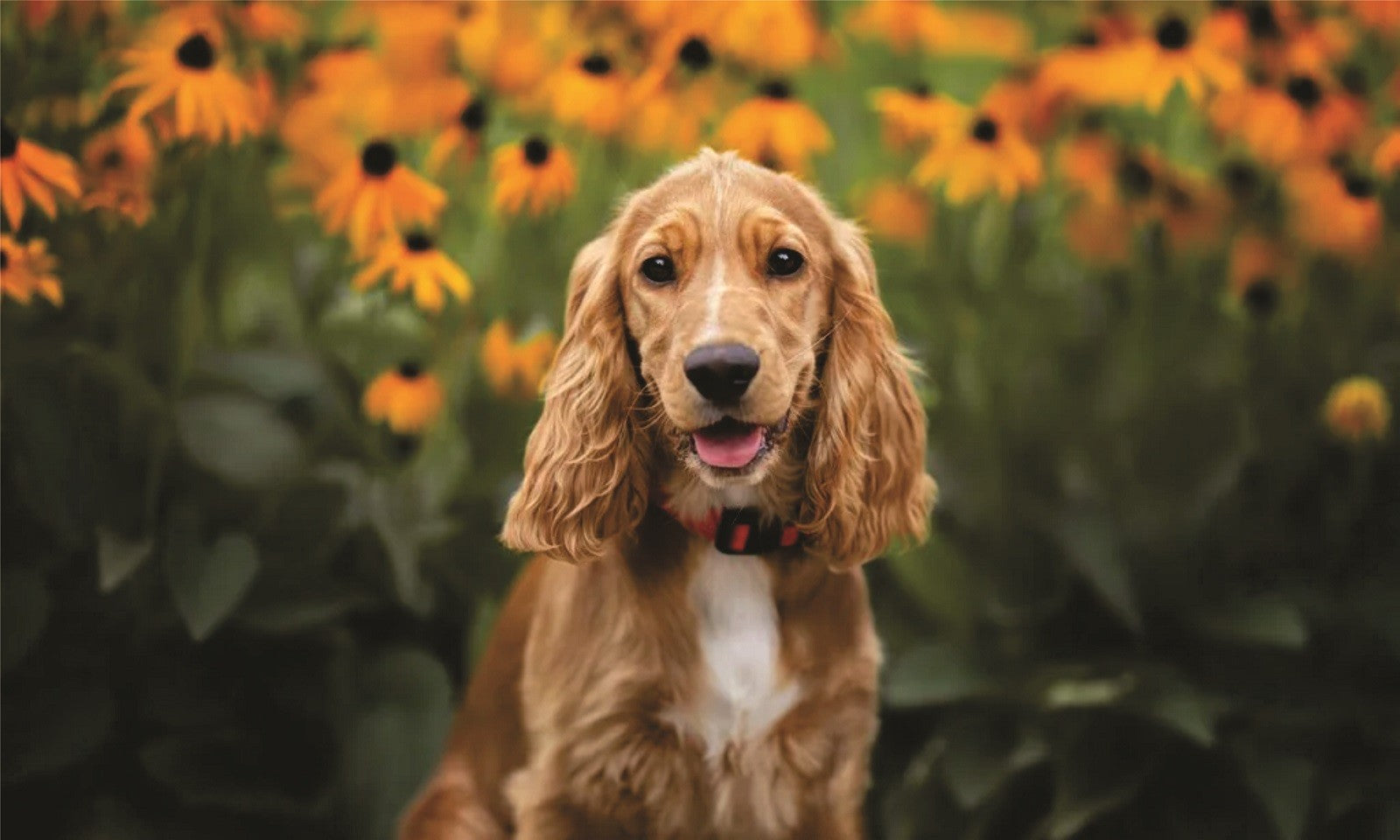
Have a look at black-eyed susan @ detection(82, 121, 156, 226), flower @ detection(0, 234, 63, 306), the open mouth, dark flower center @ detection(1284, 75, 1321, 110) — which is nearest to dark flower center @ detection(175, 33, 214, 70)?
black-eyed susan @ detection(82, 121, 156, 226)

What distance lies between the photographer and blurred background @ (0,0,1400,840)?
3398 mm

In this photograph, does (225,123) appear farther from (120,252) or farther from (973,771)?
(973,771)

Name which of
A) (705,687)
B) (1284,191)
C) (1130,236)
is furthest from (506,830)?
(1284,191)

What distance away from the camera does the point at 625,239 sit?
8.54ft

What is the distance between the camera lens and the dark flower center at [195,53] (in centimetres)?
324

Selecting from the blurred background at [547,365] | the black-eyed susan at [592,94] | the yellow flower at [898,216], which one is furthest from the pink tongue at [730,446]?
the yellow flower at [898,216]

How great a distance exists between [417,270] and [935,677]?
1.57 m

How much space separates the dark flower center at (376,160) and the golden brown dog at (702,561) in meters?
0.82

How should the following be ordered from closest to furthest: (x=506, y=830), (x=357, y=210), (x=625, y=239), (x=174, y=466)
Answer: (x=625, y=239)
(x=506, y=830)
(x=357, y=210)
(x=174, y=466)

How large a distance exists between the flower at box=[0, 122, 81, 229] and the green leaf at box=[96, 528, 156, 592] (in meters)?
0.69

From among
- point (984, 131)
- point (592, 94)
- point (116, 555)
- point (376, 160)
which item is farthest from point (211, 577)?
point (984, 131)

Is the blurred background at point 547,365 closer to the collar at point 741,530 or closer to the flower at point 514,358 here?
the flower at point 514,358

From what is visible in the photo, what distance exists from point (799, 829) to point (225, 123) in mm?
1987

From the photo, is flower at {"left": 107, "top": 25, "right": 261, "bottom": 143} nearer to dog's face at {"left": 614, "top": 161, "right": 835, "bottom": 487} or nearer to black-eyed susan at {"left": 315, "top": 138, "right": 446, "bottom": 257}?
black-eyed susan at {"left": 315, "top": 138, "right": 446, "bottom": 257}
